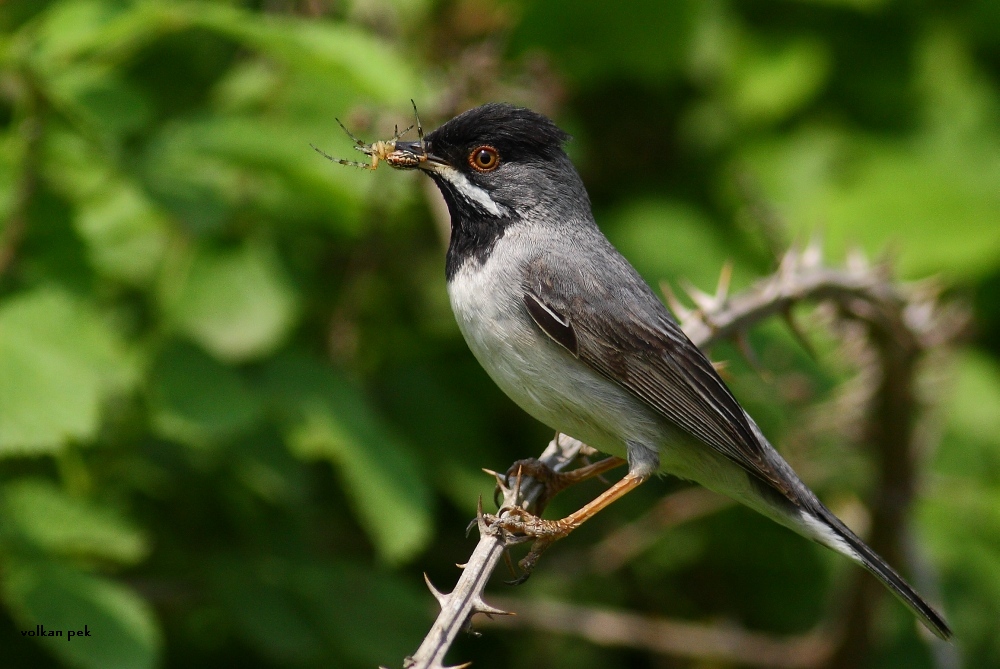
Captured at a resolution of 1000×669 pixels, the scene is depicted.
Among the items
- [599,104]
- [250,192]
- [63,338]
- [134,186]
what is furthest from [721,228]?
[63,338]

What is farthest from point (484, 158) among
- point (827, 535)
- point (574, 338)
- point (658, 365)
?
point (827, 535)

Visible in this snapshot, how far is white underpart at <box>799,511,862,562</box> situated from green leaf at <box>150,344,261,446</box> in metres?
1.98

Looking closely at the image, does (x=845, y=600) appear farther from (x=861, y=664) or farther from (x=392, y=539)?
(x=392, y=539)

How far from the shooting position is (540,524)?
3.12 meters

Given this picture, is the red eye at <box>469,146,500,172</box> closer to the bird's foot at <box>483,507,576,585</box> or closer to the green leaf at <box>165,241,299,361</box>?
the green leaf at <box>165,241,299,361</box>

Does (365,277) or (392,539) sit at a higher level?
(365,277)

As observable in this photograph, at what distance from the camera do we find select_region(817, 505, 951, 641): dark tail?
10.5 feet

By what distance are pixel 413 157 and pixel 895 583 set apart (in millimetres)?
2162

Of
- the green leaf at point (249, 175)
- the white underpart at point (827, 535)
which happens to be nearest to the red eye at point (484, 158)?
the green leaf at point (249, 175)

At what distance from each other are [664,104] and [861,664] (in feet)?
10.6

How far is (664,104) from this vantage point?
6012 millimetres

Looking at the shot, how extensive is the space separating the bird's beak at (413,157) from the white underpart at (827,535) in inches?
70.6

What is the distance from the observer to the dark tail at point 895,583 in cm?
321

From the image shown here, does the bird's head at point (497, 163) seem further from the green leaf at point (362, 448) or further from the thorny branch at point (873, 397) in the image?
the green leaf at point (362, 448)
